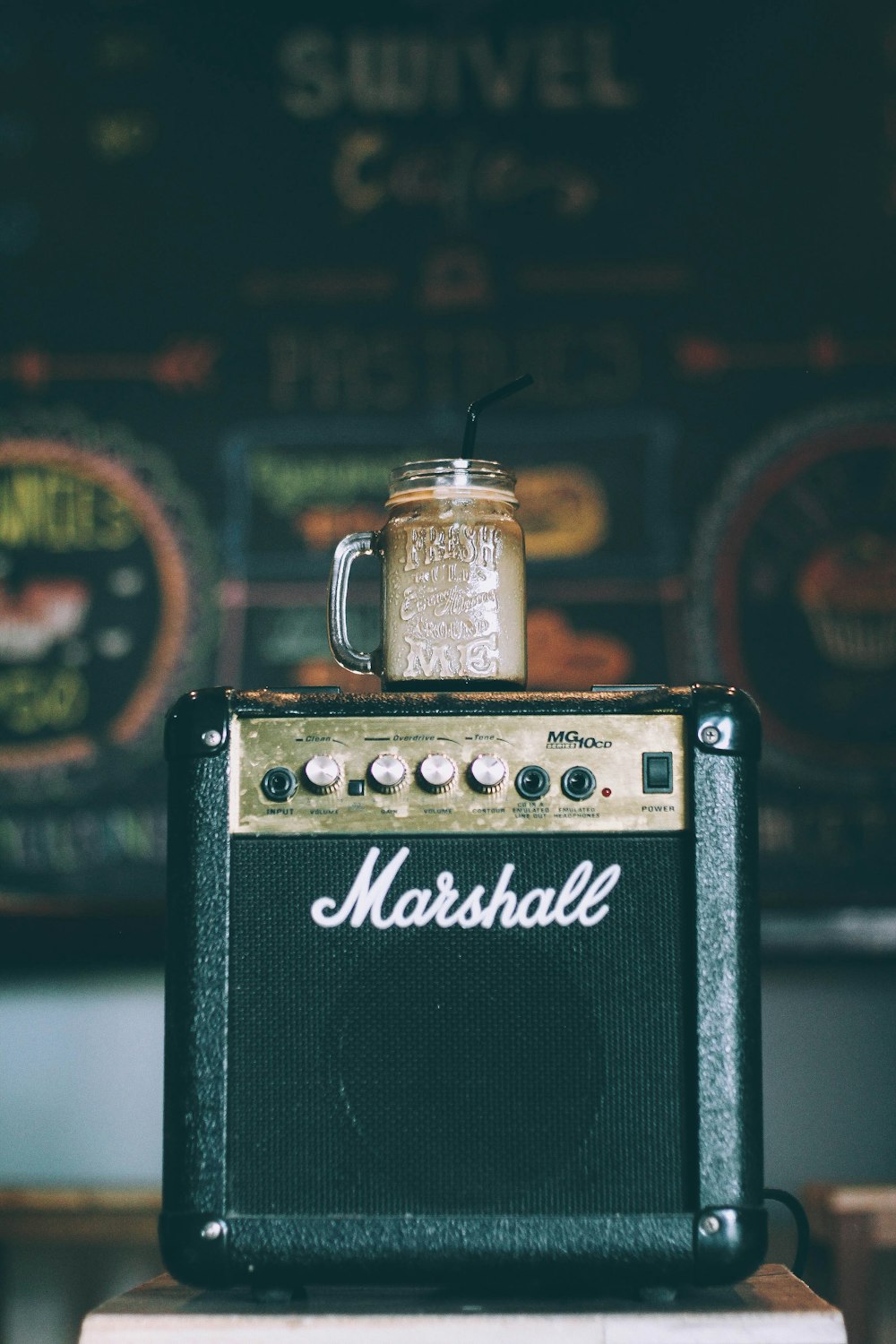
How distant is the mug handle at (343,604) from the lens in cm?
94

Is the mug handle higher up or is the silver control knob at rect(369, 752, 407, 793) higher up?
the mug handle

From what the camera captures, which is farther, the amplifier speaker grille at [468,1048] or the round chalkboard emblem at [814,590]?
the round chalkboard emblem at [814,590]

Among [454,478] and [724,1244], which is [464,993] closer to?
[724,1244]

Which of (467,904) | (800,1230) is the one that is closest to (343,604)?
(467,904)

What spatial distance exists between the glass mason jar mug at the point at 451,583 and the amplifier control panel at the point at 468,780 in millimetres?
58

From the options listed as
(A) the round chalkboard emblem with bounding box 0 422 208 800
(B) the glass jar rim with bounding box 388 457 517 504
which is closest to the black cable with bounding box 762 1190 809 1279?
(B) the glass jar rim with bounding box 388 457 517 504

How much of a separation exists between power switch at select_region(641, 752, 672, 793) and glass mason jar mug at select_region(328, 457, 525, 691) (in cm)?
10

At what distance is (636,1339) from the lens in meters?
0.78

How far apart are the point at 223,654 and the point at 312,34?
859 mm

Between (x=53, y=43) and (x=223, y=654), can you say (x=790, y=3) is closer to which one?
(x=53, y=43)

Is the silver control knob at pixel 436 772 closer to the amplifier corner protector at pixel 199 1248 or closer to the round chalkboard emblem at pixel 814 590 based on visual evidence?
the amplifier corner protector at pixel 199 1248

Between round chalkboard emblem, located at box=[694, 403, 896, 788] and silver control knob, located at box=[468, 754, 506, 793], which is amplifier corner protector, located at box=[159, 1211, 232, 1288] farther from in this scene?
round chalkboard emblem, located at box=[694, 403, 896, 788]

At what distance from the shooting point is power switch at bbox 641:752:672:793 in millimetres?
847

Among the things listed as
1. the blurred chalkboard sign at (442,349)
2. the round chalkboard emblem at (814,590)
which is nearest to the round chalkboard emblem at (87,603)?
the blurred chalkboard sign at (442,349)
